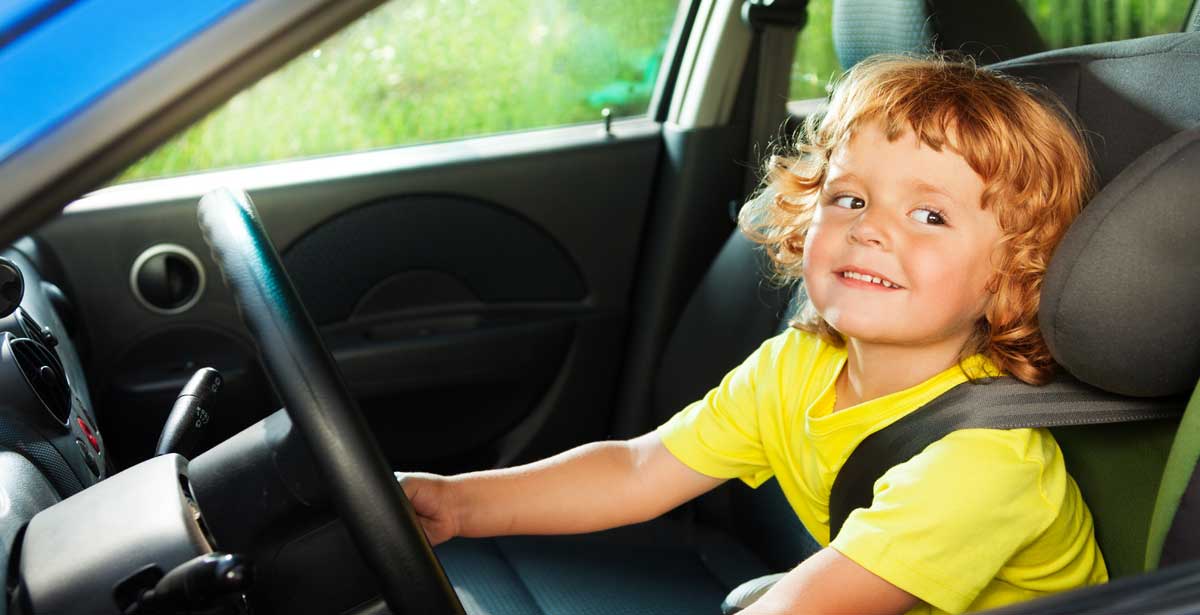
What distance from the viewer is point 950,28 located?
172 cm

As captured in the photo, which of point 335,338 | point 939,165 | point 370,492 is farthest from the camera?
point 335,338

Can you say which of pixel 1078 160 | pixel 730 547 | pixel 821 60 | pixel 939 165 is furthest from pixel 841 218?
pixel 821 60

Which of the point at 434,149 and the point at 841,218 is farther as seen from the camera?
the point at 434,149

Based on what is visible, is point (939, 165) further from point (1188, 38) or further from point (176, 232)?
point (176, 232)

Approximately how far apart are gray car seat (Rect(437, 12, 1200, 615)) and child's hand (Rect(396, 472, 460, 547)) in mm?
326

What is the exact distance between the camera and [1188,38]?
1429mm

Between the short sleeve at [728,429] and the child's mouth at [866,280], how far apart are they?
10.5 inches

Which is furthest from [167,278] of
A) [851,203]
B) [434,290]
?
[851,203]

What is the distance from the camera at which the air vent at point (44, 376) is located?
4.91ft

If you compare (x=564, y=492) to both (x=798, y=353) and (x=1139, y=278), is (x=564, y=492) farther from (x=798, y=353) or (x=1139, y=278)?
Result: (x=1139, y=278)

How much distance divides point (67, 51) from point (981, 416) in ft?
3.20

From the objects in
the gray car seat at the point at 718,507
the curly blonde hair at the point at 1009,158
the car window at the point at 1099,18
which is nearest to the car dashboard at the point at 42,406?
the gray car seat at the point at 718,507

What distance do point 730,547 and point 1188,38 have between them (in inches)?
41.5

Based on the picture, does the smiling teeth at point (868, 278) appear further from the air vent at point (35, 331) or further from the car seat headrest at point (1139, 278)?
the air vent at point (35, 331)
